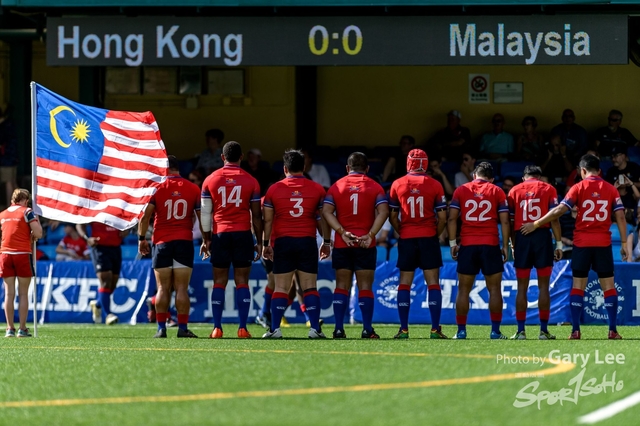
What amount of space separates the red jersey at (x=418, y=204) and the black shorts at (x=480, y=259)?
43cm

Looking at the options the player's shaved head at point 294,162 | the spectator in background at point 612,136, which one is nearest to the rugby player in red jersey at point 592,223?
the player's shaved head at point 294,162

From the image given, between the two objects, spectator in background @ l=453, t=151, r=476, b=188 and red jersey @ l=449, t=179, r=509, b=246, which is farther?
spectator in background @ l=453, t=151, r=476, b=188

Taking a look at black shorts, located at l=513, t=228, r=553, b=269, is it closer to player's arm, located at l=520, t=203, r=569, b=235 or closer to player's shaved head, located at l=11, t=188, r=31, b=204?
player's arm, located at l=520, t=203, r=569, b=235

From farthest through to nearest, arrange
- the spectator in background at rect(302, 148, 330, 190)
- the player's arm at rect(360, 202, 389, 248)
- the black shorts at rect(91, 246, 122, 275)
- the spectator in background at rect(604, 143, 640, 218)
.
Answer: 1. the spectator in background at rect(302, 148, 330, 190)
2. the spectator in background at rect(604, 143, 640, 218)
3. the black shorts at rect(91, 246, 122, 275)
4. the player's arm at rect(360, 202, 389, 248)

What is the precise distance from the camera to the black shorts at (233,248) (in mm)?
12914

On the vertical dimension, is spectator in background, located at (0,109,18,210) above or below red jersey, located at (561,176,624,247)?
above

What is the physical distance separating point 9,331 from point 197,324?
3.84 metres

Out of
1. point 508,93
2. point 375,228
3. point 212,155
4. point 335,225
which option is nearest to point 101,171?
point 335,225

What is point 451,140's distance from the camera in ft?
70.1

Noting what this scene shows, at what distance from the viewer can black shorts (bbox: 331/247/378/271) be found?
12.8 metres

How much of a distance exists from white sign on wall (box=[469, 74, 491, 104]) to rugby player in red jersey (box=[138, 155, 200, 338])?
35.9ft

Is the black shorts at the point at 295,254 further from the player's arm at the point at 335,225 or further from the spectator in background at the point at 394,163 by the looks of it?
the spectator in background at the point at 394,163

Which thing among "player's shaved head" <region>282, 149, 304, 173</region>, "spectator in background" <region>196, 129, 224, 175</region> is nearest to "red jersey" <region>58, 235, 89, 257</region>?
"spectator in background" <region>196, 129, 224, 175</region>

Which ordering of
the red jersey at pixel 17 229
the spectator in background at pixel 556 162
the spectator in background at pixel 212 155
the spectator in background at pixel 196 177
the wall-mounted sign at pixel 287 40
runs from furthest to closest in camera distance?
the spectator in background at pixel 212 155, the spectator in background at pixel 556 162, the spectator in background at pixel 196 177, the wall-mounted sign at pixel 287 40, the red jersey at pixel 17 229
